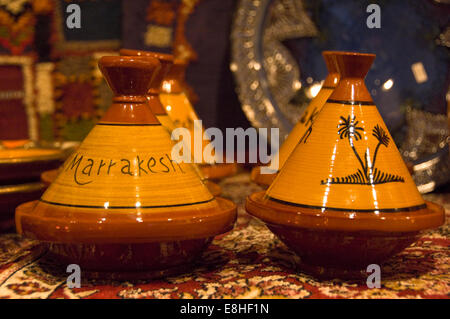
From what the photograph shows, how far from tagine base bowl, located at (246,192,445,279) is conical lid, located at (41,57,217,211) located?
0.27 ft

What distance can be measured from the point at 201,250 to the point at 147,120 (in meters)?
0.14

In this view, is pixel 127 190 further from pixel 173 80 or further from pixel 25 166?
pixel 173 80

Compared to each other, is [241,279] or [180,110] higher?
[180,110]

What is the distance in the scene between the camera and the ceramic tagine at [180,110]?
2.89 ft

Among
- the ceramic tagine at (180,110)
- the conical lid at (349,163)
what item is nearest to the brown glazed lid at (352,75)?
the conical lid at (349,163)

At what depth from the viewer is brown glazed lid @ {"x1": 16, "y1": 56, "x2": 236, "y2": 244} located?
1.66 ft

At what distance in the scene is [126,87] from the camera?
1.85 feet

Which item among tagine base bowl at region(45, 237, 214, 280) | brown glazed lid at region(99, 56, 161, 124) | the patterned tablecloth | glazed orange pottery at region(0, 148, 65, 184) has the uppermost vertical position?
brown glazed lid at region(99, 56, 161, 124)

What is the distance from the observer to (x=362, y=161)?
54cm

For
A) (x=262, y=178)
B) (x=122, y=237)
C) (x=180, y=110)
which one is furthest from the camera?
(x=180, y=110)

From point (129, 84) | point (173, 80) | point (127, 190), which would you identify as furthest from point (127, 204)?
point (173, 80)

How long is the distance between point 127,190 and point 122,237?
5cm

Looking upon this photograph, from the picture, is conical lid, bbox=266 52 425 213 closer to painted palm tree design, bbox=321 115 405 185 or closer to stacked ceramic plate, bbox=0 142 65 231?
painted palm tree design, bbox=321 115 405 185

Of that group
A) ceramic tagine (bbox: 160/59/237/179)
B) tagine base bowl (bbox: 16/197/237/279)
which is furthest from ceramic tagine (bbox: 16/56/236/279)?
ceramic tagine (bbox: 160/59/237/179)
